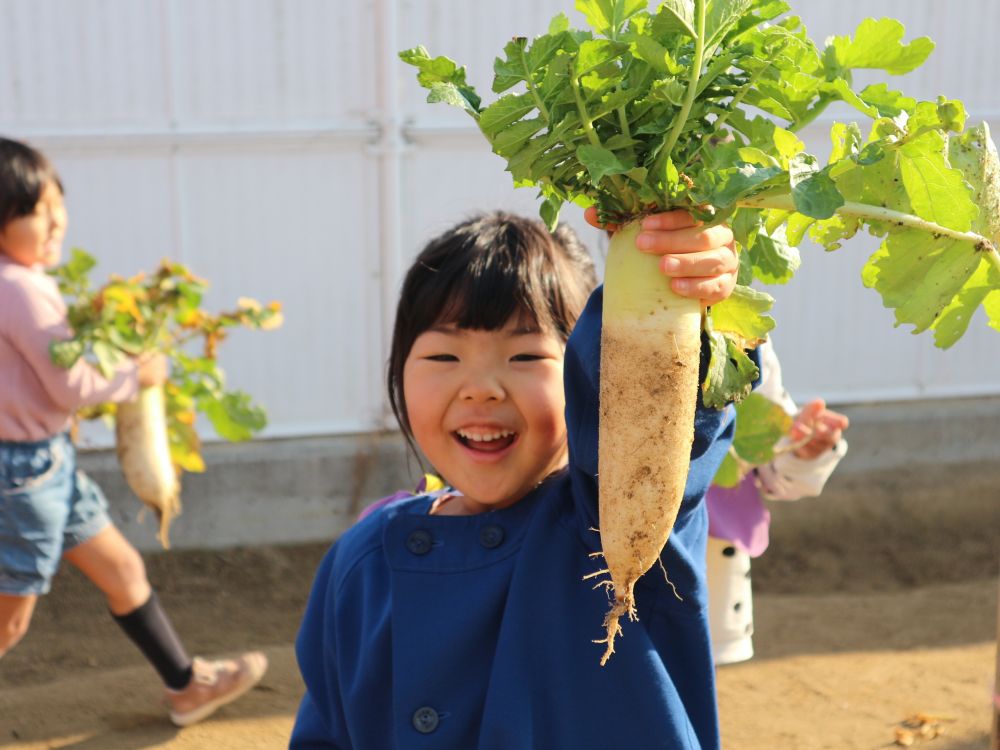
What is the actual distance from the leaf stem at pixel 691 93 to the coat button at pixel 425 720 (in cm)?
78

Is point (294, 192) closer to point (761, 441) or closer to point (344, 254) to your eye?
point (344, 254)

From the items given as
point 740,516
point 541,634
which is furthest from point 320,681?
point 740,516

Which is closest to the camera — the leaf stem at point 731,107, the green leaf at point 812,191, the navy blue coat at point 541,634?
the green leaf at point 812,191

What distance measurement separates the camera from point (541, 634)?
1.66 meters

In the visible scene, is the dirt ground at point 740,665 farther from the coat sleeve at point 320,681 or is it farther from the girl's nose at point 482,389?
the girl's nose at point 482,389

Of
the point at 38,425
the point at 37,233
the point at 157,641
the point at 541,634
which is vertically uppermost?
the point at 37,233

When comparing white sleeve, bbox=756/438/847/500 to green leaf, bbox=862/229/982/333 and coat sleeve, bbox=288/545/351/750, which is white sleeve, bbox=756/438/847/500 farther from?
green leaf, bbox=862/229/982/333

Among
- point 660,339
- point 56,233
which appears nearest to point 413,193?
point 56,233

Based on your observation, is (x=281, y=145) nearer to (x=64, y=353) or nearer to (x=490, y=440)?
(x=64, y=353)

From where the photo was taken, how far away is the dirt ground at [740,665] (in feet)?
12.5

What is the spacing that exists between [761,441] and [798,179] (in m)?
1.53

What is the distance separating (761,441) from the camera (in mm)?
2740

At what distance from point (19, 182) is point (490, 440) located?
7.44ft

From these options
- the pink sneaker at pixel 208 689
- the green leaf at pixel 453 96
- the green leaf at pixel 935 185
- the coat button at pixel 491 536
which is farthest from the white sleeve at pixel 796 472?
the pink sneaker at pixel 208 689
